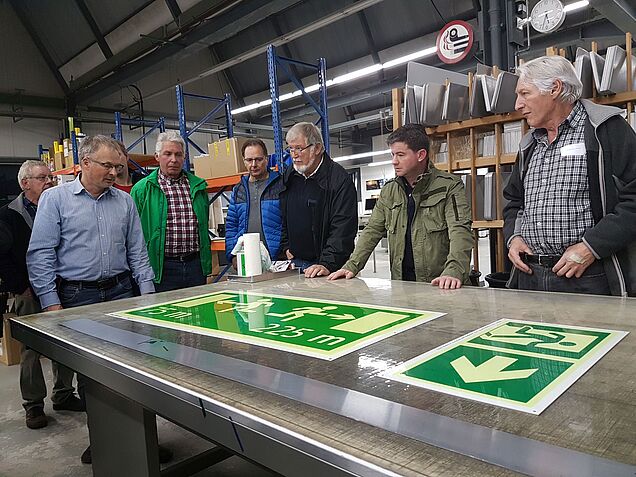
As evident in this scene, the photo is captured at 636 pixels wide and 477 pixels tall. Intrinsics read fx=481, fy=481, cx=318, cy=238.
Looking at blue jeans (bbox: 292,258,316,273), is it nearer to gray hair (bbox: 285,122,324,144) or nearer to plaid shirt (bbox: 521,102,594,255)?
gray hair (bbox: 285,122,324,144)

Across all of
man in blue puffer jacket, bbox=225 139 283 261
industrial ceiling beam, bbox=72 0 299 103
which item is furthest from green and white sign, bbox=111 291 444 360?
industrial ceiling beam, bbox=72 0 299 103

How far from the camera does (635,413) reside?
69cm

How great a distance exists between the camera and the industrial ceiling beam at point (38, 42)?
9.78 metres

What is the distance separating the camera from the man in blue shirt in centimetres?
213

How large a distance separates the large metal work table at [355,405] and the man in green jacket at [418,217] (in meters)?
0.60

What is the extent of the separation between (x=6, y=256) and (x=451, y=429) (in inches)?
112

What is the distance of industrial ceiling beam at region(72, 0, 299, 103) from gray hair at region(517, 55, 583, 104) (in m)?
4.94

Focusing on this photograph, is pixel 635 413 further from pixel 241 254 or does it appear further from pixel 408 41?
pixel 408 41

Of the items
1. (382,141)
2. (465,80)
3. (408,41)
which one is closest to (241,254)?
(465,80)

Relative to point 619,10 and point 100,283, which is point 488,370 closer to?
point 100,283

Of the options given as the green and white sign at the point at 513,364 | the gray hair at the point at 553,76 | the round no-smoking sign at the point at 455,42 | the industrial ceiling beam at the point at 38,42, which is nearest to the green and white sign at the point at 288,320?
the green and white sign at the point at 513,364

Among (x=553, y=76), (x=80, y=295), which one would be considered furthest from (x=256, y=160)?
(x=553, y=76)

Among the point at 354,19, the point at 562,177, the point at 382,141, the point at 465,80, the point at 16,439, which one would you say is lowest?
the point at 16,439

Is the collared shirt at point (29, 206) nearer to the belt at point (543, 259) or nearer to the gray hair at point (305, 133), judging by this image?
the gray hair at point (305, 133)
